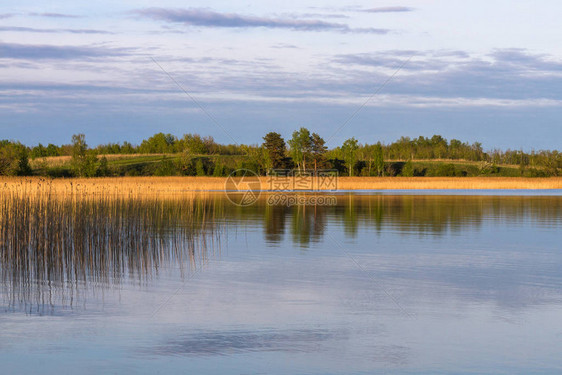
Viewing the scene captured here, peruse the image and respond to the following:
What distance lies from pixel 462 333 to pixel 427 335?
0.42m

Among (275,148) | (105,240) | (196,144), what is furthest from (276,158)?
(105,240)

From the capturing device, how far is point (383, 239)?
1659 centimetres

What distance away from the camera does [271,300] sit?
937cm

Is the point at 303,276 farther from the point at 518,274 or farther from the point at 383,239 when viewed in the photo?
the point at 383,239

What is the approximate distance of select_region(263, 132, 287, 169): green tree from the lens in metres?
73.8

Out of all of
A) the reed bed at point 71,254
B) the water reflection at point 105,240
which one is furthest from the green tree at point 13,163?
the reed bed at point 71,254

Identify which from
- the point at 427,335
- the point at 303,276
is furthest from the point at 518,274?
the point at 427,335

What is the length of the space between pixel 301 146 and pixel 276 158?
10.8 feet

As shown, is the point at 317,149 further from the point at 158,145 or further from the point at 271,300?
the point at 271,300

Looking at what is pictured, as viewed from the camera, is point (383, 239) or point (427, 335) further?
point (383, 239)

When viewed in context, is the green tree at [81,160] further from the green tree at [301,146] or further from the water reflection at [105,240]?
the water reflection at [105,240]

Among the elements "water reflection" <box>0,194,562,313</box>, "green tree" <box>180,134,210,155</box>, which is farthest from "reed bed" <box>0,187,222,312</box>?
"green tree" <box>180,134,210,155</box>

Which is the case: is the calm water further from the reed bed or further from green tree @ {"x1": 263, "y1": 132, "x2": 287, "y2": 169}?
green tree @ {"x1": 263, "y1": 132, "x2": 287, "y2": 169}

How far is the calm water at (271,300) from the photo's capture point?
22.0 ft
